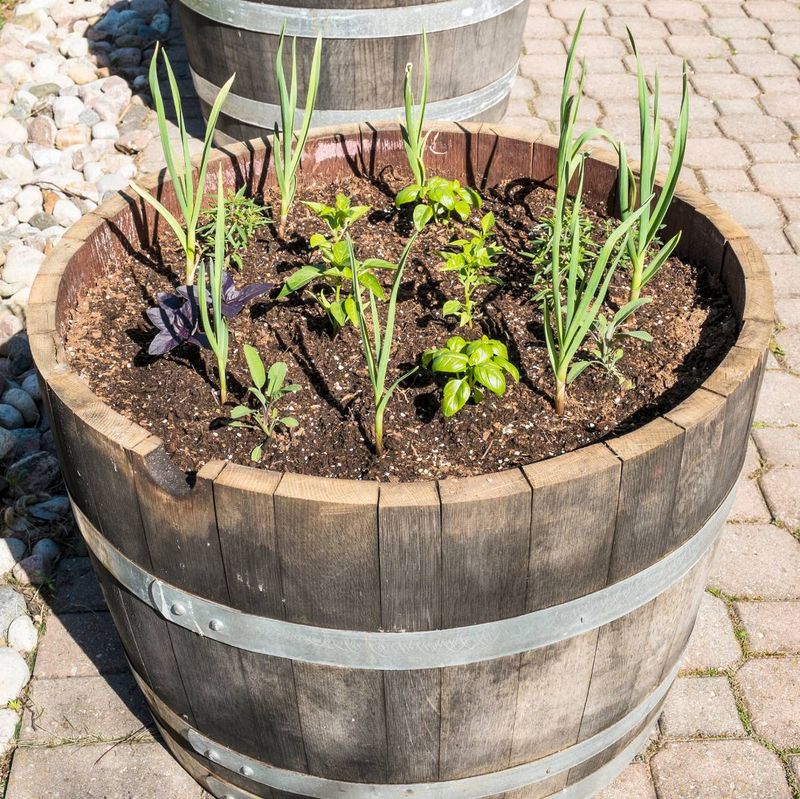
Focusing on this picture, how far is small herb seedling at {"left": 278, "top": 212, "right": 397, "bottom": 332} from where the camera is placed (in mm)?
1946

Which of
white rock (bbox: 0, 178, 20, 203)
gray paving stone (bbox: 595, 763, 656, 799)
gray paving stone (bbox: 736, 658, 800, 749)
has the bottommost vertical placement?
gray paving stone (bbox: 595, 763, 656, 799)

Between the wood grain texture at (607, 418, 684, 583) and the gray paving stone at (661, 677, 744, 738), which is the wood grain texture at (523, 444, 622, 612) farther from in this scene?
the gray paving stone at (661, 677, 744, 738)

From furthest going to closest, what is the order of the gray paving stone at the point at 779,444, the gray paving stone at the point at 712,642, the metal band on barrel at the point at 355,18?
1. the metal band on barrel at the point at 355,18
2. the gray paving stone at the point at 779,444
3. the gray paving stone at the point at 712,642

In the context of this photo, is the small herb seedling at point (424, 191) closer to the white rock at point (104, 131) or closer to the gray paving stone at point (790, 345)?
the gray paving stone at point (790, 345)

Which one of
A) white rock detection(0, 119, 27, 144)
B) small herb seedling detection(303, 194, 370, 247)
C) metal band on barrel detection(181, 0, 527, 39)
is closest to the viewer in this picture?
small herb seedling detection(303, 194, 370, 247)

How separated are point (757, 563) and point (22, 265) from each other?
2682mm

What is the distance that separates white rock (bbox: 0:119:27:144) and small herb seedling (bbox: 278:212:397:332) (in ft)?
9.35

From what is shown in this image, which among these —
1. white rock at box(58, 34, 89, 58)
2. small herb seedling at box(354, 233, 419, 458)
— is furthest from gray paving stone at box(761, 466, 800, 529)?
white rock at box(58, 34, 89, 58)

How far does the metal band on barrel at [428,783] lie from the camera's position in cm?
192

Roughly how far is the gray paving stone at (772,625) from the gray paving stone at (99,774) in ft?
4.77

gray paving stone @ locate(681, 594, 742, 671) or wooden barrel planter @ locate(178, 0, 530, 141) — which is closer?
gray paving stone @ locate(681, 594, 742, 671)

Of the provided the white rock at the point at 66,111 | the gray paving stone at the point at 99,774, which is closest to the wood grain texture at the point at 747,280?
the gray paving stone at the point at 99,774

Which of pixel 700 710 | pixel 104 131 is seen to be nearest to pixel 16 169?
pixel 104 131

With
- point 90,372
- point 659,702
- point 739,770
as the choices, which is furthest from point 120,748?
point 739,770
